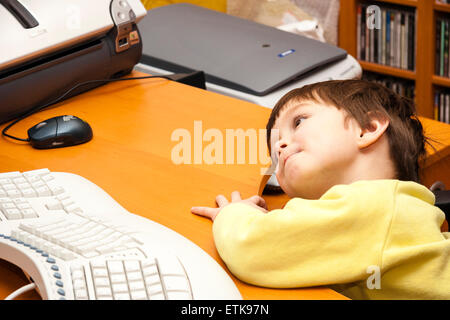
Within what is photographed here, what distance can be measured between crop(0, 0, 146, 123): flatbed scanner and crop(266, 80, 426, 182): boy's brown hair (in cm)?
56

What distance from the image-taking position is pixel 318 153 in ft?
3.22

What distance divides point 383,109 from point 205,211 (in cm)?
33

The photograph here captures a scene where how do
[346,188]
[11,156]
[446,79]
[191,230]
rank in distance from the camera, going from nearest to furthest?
1. [346,188]
2. [191,230]
3. [11,156]
4. [446,79]

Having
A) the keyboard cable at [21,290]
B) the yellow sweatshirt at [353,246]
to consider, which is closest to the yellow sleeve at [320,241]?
the yellow sweatshirt at [353,246]

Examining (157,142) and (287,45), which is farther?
(287,45)

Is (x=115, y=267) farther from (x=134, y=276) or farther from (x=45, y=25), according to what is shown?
(x=45, y=25)

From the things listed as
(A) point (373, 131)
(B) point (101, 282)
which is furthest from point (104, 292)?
(A) point (373, 131)

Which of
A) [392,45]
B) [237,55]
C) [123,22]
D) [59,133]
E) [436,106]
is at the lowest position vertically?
[436,106]

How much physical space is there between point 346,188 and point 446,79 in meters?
1.95

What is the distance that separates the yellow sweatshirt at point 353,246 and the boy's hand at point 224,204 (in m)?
0.13

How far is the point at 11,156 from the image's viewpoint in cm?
124

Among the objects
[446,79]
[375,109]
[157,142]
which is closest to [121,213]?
[157,142]

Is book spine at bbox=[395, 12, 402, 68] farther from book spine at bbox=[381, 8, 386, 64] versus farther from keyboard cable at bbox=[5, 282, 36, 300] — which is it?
keyboard cable at bbox=[5, 282, 36, 300]
